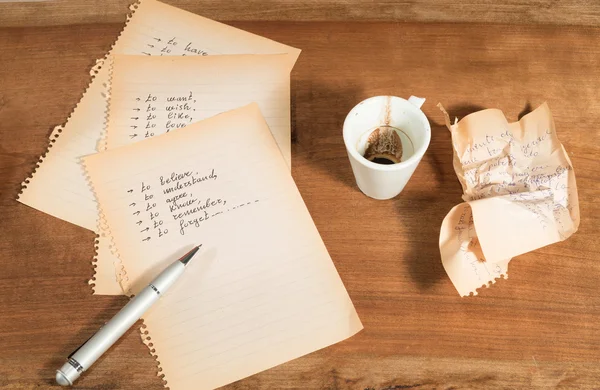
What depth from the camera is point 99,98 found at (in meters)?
0.66

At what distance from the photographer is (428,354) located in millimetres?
529

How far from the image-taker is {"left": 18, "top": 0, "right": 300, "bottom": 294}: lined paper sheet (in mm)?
602

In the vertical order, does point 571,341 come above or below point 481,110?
below

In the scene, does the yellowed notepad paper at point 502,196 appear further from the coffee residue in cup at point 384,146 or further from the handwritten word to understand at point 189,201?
the handwritten word to understand at point 189,201

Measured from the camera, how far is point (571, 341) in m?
0.53

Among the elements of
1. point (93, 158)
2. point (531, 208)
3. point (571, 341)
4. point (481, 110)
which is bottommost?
point (571, 341)

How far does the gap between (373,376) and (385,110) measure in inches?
10.4

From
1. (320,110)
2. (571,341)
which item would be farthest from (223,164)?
(571,341)

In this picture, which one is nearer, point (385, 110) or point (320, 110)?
point (385, 110)

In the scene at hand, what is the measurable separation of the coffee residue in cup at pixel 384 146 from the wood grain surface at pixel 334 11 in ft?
0.68

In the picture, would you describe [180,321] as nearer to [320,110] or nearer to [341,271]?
[341,271]

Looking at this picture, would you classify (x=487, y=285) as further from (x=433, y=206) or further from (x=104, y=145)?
(x=104, y=145)

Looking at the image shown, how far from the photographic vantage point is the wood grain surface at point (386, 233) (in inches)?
20.8

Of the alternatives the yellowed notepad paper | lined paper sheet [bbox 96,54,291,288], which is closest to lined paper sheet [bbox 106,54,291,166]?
lined paper sheet [bbox 96,54,291,288]
